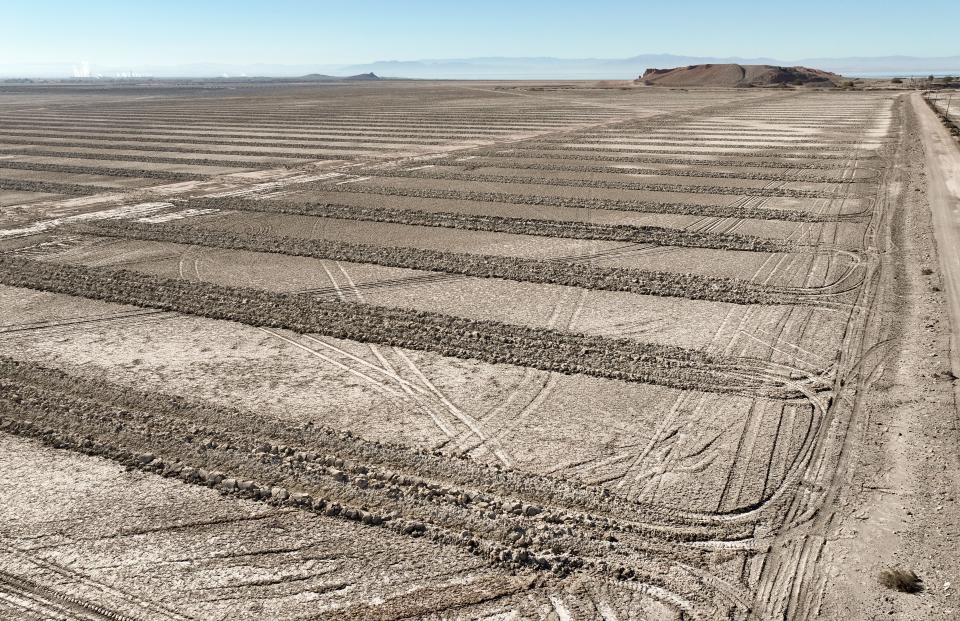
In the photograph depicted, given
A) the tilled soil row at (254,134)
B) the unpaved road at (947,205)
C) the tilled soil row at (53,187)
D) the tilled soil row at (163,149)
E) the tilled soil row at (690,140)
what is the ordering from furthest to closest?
the tilled soil row at (254,134) < the tilled soil row at (690,140) < the tilled soil row at (163,149) < the tilled soil row at (53,187) < the unpaved road at (947,205)

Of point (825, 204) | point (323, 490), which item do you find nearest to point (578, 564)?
point (323, 490)

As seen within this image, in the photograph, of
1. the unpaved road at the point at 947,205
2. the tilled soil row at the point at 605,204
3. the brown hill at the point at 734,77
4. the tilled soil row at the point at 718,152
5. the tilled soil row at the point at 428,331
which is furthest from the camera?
the brown hill at the point at 734,77

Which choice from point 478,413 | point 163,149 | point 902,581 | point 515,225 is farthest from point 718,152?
point 902,581

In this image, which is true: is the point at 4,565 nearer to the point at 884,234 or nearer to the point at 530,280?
the point at 530,280

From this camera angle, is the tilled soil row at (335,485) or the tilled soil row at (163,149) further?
the tilled soil row at (163,149)

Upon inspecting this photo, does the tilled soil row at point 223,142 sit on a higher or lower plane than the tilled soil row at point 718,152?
higher

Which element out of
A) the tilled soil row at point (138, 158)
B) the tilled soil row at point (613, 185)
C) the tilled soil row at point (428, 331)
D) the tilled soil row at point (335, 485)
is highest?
the tilled soil row at point (138, 158)

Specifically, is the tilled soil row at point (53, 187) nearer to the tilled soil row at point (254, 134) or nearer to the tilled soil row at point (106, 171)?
the tilled soil row at point (106, 171)

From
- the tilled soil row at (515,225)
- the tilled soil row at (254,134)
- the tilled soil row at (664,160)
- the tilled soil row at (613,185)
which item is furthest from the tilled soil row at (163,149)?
the tilled soil row at (515,225)
